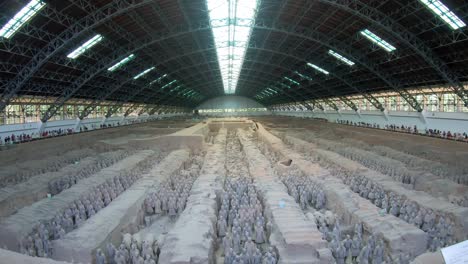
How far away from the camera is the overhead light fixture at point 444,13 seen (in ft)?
54.2

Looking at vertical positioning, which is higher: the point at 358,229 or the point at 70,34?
the point at 70,34

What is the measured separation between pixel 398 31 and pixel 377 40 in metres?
3.08

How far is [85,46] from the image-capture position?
2302cm

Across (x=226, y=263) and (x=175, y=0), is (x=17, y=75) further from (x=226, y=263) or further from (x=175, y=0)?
(x=226, y=263)

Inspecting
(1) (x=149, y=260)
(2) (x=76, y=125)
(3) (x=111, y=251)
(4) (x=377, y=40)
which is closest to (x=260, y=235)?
(1) (x=149, y=260)

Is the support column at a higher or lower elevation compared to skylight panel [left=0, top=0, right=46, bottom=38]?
lower

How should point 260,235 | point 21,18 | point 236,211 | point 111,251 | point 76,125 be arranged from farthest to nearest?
point 76,125 → point 21,18 → point 236,211 → point 260,235 → point 111,251

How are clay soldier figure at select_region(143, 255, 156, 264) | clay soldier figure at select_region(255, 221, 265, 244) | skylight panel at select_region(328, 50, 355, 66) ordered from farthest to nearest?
skylight panel at select_region(328, 50, 355, 66) < clay soldier figure at select_region(255, 221, 265, 244) < clay soldier figure at select_region(143, 255, 156, 264)

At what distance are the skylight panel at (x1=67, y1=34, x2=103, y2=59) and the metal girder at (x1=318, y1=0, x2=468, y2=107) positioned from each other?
14426 mm

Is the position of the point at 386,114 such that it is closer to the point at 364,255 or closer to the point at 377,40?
the point at 377,40

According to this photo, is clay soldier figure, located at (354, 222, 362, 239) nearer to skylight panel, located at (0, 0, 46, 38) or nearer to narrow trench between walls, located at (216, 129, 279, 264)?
narrow trench between walls, located at (216, 129, 279, 264)

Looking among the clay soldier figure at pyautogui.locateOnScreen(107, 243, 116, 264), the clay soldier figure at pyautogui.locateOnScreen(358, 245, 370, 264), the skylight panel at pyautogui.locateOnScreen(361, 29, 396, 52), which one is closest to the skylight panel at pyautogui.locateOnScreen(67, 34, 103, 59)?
the skylight panel at pyautogui.locateOnScreen(361, 29, 396, 52)

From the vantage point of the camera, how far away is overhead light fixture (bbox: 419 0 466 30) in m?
16.5

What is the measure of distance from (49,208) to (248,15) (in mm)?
17324
